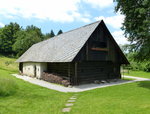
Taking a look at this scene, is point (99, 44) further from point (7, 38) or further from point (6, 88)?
point (7, 38)

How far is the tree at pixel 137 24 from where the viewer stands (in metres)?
11.3

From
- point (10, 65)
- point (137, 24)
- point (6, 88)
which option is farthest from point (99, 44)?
point (10, 65)

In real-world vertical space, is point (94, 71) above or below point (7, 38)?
below

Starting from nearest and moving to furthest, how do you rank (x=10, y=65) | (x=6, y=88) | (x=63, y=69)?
(x=6, y=88), (x=63, y=69), (x=10, y=65)

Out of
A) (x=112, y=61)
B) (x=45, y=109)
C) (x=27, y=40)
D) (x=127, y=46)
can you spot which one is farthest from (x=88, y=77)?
(x=27, y=40)

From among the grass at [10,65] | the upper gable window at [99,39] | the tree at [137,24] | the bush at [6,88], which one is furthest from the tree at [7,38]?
the tree at [137,24]

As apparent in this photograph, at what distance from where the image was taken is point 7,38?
5669cm

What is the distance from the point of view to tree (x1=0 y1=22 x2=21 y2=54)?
5521cm

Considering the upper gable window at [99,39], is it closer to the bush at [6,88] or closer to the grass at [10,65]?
the bush at [6,88]

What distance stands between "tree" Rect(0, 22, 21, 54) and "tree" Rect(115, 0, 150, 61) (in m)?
51.9

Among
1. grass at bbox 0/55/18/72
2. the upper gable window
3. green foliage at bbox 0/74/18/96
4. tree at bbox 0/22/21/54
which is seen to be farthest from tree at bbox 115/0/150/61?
tree at bbox 0/22/21/54

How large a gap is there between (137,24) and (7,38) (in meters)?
55.3

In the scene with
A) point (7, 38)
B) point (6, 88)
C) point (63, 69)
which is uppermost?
point (7, 38)

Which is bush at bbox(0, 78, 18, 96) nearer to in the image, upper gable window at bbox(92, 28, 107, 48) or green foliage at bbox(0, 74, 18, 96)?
green foliage at bbox(0, 74, 18, 96)
